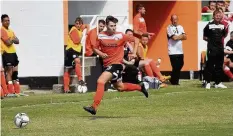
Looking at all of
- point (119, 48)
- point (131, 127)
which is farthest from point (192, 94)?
point (131, 127)

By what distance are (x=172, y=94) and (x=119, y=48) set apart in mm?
4602

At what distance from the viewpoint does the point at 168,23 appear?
31594 millimetres

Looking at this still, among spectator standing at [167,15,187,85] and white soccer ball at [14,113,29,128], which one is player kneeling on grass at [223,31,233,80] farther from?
white soccer ball at [14,113,29,128]

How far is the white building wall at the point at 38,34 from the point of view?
86.4ft

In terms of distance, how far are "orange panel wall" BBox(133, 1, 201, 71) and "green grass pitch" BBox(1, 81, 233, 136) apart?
713cm

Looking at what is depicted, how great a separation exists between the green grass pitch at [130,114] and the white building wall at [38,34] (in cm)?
321

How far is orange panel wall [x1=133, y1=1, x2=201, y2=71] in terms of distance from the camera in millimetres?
30656

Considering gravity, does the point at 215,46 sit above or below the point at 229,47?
above

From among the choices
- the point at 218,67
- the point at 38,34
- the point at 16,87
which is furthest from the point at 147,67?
the point at 16,87

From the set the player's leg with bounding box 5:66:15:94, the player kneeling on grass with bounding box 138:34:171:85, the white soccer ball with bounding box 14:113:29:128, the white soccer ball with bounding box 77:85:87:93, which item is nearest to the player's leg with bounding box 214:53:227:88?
the player kneeling on grass with bounding box 138:34:171:85

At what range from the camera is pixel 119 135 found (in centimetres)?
1435

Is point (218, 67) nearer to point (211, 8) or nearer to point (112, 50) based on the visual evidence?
point (211, 8)

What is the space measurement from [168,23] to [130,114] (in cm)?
1411

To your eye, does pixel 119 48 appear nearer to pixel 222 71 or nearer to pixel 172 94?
pixel 172 94
